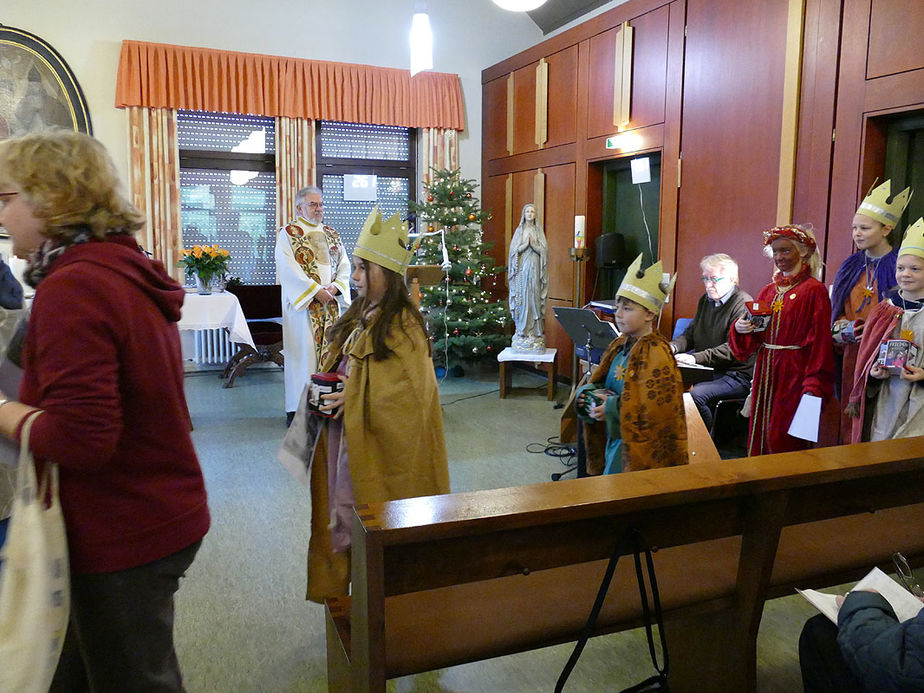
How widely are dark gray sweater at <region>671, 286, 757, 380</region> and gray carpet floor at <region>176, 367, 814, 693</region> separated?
1096 millimetres

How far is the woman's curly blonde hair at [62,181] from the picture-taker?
1.19m

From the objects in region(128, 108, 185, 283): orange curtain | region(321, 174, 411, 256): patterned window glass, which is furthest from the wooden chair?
region(321, 174, 411, 256): patterned window glass

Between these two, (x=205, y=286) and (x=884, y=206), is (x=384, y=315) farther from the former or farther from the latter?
(x=205, y=286)

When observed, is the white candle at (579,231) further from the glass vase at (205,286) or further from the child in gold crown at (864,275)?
the glass vase at (205,286)

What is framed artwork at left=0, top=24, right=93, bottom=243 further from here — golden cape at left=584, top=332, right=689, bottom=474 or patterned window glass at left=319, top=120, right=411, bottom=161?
golden cape at left=584, top=332, right=689, bottom=474

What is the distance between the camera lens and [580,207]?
645 cm

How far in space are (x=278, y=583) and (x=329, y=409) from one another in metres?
1.00

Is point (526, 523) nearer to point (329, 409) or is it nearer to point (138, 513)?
point (138, 513)

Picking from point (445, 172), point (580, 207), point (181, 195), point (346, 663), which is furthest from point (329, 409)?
point (181, 195)

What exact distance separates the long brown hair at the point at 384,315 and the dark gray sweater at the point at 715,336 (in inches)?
107

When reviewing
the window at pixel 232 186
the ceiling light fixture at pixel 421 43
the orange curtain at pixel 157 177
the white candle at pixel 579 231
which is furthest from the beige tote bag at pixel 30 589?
the window at pixel 232 186

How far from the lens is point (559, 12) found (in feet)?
24.4

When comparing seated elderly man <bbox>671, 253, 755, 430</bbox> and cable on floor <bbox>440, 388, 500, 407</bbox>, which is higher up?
seated elderly man <bbox>671, 253, 755, 430</bbox>

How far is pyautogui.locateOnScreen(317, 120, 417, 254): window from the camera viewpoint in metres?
7.54
